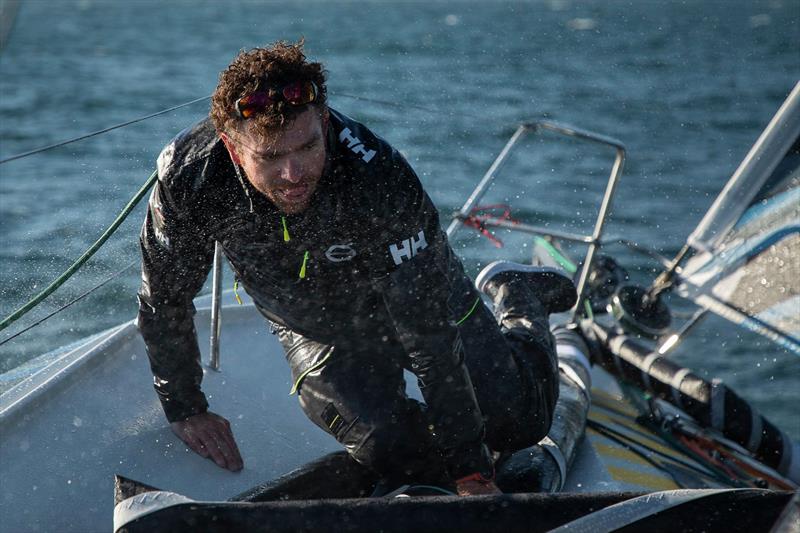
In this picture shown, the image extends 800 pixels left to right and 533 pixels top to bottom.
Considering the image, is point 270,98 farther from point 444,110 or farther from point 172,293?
point 444,110

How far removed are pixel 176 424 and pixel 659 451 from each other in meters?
1.59

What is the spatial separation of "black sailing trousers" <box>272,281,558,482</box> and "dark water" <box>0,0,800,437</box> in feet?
2.07

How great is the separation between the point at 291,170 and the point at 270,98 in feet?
0.49

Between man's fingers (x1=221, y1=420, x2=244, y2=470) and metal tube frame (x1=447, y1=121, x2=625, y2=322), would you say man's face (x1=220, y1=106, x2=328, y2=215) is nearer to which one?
man's fingers (x1=221, y1=420, x2=244, y2=470)

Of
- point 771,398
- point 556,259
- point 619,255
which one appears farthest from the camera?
point 619,255

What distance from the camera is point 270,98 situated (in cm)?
200

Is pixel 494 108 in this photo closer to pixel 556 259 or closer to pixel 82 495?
pixel 556 259

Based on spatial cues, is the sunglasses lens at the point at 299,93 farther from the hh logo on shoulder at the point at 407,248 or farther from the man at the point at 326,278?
the hh logo on shoulder at the point at 407,248

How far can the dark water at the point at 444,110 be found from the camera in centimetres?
327

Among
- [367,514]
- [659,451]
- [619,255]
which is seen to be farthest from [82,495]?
[619,255]

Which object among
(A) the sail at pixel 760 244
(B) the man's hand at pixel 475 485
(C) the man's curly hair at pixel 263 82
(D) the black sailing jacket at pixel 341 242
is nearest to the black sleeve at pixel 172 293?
(D) the black sailing jacket at pixel 341 242

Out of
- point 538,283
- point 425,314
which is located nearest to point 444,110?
point 538,283

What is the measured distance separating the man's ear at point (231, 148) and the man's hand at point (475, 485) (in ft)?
2.76

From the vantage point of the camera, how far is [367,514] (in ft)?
5.12
